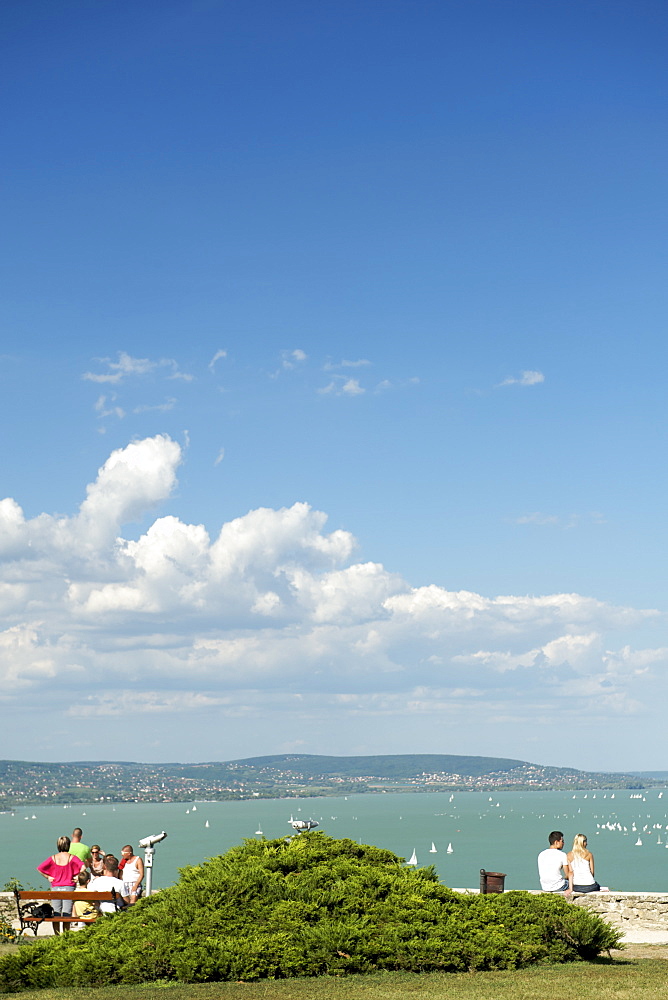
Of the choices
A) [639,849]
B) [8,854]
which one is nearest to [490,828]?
[639,849]

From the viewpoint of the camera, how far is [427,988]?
10688mm

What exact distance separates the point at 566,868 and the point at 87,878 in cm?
755

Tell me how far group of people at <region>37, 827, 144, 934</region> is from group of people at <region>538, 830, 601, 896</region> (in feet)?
20.4

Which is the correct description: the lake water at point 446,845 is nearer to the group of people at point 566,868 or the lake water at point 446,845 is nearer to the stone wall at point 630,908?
the stone wall at point 630,908

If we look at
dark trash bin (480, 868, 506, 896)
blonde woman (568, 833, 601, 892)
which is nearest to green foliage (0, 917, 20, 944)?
dark trash bin (480, 868, 506, 896)

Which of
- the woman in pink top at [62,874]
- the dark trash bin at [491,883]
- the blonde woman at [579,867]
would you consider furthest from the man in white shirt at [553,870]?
the woman in pink top at [62,874]

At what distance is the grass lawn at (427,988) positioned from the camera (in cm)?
1016

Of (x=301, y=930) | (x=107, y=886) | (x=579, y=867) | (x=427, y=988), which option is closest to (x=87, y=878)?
(x=107, y=886)

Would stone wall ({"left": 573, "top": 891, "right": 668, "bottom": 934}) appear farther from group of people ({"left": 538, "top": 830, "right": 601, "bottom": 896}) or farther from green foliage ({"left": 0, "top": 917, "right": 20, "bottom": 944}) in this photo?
green foliage ({"left": 0, "top": 917, "right": 20, "bottom": 944})

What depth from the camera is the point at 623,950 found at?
14.5m

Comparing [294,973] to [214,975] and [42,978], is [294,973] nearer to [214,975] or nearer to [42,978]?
[214,975]

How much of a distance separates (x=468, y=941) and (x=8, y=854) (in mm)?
130140

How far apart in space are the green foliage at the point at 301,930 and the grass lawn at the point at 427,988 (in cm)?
30

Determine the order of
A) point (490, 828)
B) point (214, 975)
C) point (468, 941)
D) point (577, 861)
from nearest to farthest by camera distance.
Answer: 1. point (214, 975)
2. point (468, 941)
3. point (577, 861)
4. point (490, 828)
